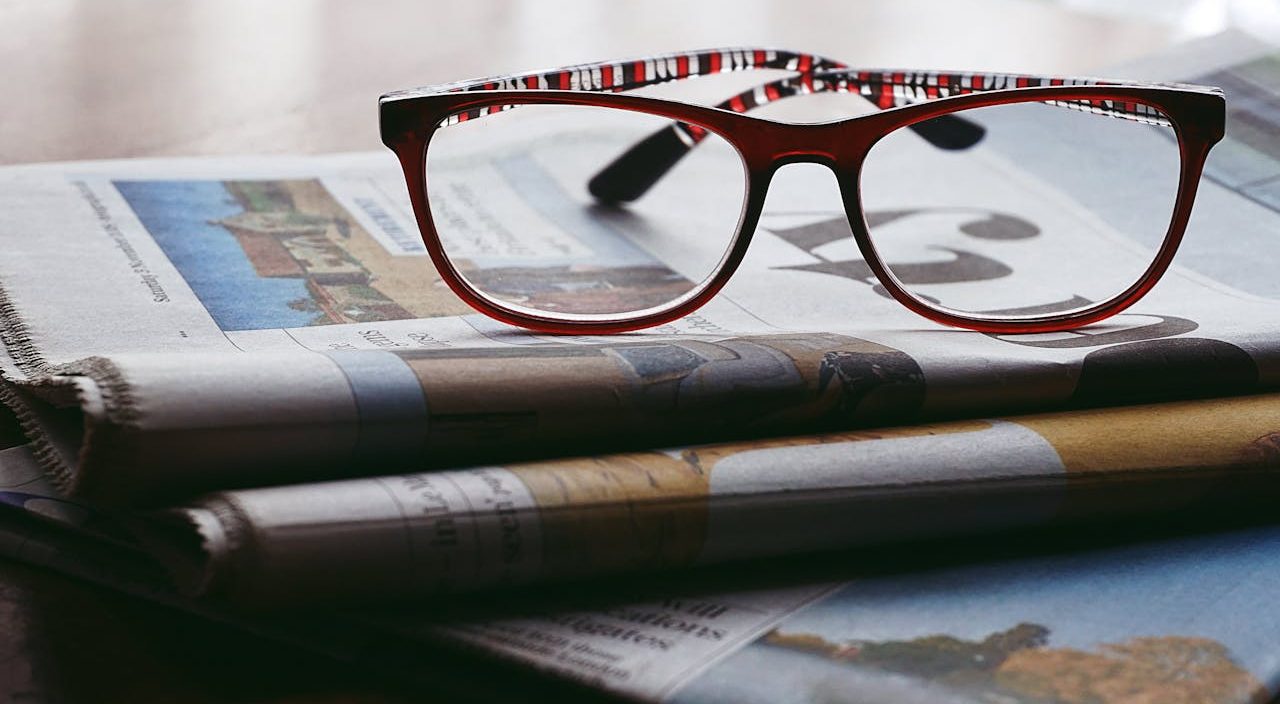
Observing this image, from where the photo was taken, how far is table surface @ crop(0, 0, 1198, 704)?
31cm

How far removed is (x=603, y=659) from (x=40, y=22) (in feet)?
2.64

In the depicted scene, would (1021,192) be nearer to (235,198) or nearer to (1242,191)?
(1242,191)

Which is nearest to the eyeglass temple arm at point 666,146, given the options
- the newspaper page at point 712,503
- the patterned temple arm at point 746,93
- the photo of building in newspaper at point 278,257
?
the patterned temple arm at point 746,93

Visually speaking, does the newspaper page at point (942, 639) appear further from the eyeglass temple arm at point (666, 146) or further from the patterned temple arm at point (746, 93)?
the eyeglass temple arm at point (666, 146)

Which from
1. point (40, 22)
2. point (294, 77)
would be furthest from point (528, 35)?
point (40, 22)

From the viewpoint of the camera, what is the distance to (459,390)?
0.35 meters

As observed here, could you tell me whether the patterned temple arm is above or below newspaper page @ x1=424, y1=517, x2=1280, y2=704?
above

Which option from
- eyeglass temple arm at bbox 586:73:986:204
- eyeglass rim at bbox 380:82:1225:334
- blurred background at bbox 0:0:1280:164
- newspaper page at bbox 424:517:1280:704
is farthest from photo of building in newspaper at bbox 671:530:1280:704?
blurred background at bbox 0:0:1280:164

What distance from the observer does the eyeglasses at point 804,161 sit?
1.71 ft

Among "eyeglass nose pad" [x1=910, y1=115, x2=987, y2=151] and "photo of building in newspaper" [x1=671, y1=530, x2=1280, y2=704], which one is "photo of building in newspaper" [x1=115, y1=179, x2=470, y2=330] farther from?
"eyeglass nose pad" [x1=910, y1=115, x2=987, y2=151]

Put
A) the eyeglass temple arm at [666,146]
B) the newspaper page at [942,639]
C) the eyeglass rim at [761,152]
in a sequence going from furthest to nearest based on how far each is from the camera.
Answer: the eyeglass temple arm at [666,146] < the eyeglass rim at [761,152] < the newspaper page at [942,639]

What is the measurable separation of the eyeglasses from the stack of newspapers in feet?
0.24

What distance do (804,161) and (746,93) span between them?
0.21 m

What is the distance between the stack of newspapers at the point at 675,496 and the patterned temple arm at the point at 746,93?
121 mm
